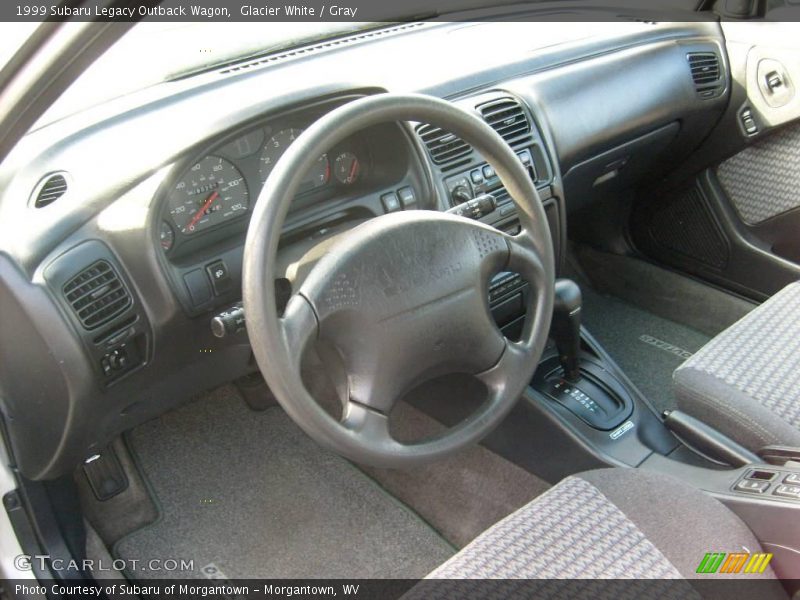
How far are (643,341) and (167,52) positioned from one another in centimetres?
173

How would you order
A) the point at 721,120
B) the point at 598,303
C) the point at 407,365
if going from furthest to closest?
the point at 598,303, the point at 721,120, the point at 407,365

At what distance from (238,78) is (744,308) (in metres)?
1.75

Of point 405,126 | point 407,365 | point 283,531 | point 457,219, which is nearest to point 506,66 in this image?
point 405,126

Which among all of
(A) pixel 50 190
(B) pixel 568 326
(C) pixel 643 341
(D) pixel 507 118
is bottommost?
(C) pixel 643 341

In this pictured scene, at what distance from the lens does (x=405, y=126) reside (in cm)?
167

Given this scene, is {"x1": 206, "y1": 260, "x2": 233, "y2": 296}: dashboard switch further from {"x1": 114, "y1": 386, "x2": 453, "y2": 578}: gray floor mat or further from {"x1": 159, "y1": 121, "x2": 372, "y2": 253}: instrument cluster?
{"x1": 114, "y1": 386, "x2": 453, "y2": 578}: gray floor mat

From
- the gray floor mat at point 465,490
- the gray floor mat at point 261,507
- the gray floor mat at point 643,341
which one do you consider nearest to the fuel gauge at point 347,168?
the gray floor mat at point 465,490

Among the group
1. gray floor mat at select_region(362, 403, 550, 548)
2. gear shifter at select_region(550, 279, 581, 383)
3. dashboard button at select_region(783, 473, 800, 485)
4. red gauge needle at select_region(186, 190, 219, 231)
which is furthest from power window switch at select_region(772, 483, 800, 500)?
red gauge needle at select_region(186, 190, 219, 231)

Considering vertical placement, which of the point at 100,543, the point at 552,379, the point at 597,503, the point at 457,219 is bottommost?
the point at 100,543

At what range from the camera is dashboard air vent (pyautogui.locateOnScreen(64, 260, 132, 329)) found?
137 centimetres

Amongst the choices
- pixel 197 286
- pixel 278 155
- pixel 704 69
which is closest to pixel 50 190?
pixel 197 286

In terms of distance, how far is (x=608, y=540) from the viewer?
4.00ft

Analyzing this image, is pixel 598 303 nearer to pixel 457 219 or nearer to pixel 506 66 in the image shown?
pixel 506 66

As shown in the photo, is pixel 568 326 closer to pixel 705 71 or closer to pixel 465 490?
pixel 465 490
